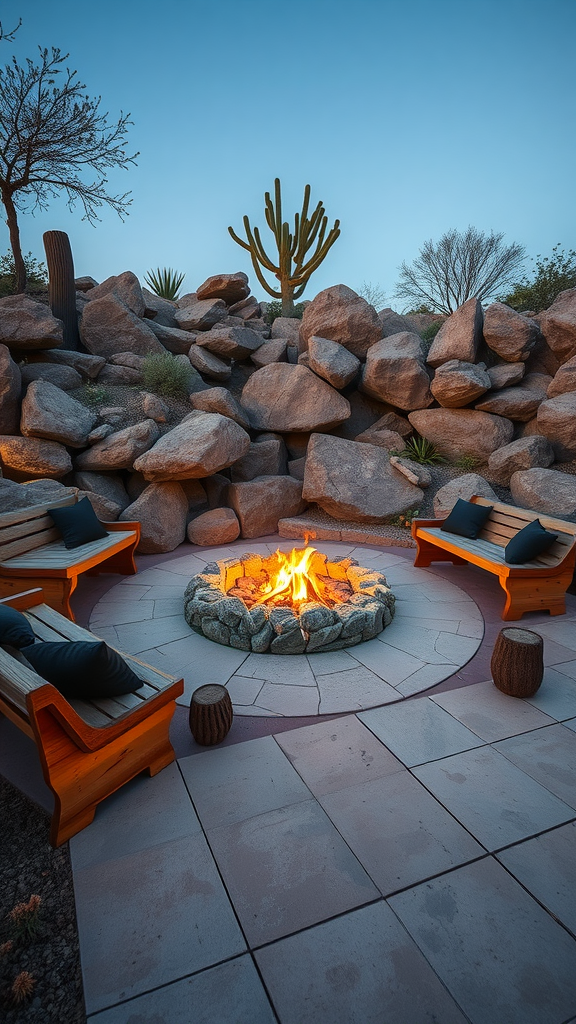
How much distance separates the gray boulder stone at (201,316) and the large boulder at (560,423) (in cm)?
726

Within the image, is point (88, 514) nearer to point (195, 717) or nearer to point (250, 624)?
point (250, 624)

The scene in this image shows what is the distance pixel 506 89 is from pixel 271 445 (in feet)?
39.6

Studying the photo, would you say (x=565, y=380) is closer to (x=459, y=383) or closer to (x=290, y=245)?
(x=459, y=383)

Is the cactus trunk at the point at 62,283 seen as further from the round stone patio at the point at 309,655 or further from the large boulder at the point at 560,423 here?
the large boulder at the point at 560,423

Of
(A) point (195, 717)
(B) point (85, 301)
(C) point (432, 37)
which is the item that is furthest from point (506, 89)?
(A) point (195, 717)

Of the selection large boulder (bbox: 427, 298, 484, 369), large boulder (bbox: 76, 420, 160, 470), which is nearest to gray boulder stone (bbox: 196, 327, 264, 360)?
large boulder (bbox: 76, 420, 160, 470)

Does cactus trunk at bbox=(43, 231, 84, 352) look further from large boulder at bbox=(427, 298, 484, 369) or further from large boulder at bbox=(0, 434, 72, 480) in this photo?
large boulder at bbox=(427, 298, 484, 369)

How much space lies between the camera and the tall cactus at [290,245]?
1162 centimetres

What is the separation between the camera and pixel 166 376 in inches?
323

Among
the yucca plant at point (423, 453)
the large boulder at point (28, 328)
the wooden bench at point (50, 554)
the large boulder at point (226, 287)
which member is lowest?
the wooden bench at point (50, 554)

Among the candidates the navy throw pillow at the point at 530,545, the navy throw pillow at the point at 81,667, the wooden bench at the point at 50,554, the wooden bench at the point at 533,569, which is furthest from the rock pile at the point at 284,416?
the navy throw pillow at the point at 81,667

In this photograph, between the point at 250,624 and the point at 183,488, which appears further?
the point at 183,488

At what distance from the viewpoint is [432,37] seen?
929cm

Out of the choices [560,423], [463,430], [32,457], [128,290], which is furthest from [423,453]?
[128,290]
